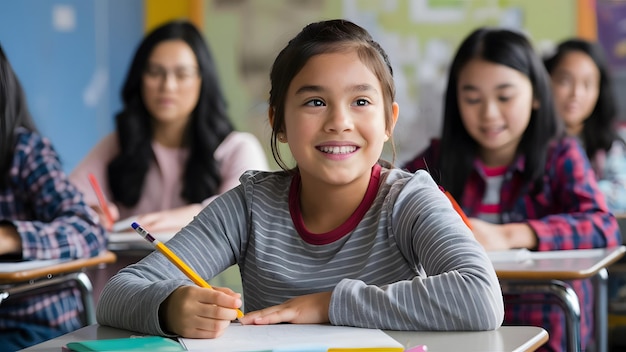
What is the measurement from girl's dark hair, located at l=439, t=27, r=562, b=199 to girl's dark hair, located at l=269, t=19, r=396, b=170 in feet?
3.92

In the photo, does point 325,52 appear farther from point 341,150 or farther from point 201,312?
point 201,312

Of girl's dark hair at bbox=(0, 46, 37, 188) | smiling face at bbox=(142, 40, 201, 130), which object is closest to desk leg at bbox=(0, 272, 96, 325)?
girl's dark hair at bbox=(0, 46, 37, 188)

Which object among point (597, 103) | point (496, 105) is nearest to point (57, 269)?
point (496, 105)

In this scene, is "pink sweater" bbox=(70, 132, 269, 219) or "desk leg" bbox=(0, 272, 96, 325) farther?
"pink sweater" bbox=(70, 132, 269, 219)

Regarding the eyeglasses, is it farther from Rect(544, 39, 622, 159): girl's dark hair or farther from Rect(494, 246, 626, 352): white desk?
Rect(544, 39, 622, 159): girl's dark hair

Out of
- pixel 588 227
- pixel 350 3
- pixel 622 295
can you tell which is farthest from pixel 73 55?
pixel 588 227

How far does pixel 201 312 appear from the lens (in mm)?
1277

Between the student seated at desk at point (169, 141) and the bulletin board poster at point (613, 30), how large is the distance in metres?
2.64

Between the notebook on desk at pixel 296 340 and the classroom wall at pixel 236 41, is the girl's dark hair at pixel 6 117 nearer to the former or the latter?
the notebook on desk at pixel 296 340

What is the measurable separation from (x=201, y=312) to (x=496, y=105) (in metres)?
1.67

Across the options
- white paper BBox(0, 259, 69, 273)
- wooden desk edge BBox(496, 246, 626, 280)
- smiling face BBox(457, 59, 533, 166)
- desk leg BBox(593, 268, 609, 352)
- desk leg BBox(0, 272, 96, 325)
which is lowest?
desk leg BBox(593, 268, 609, 352)

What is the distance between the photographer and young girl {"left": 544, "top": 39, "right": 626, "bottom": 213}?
4293 millimetres

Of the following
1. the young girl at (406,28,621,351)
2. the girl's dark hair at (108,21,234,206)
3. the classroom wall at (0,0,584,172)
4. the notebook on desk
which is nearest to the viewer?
the notebook on desk

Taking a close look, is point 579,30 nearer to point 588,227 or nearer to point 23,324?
point 588,227
